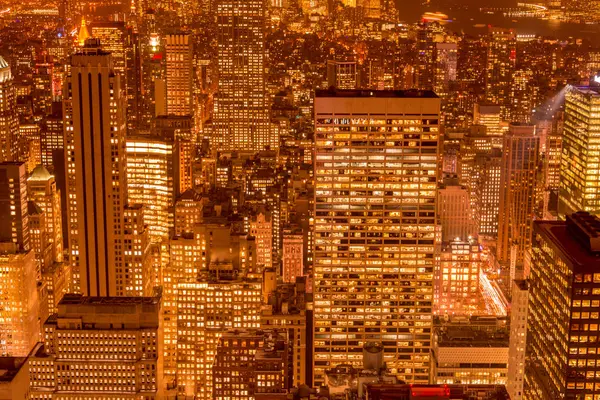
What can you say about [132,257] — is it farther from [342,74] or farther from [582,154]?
[342,74]

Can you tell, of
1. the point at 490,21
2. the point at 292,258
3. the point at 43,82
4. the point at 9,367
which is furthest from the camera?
the point at 43,82

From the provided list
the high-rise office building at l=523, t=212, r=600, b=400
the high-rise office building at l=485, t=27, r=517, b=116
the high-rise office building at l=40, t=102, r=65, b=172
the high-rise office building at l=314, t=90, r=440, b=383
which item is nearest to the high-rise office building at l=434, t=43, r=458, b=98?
the high-rise office building at l=485, t=27, r=517, b=116

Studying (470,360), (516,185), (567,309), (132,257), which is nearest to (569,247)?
(567,309)

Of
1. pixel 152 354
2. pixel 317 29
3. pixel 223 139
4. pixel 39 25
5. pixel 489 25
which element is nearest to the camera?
pixel 152 354

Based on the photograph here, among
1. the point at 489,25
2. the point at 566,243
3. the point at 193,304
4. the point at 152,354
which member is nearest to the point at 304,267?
the point at 193,304

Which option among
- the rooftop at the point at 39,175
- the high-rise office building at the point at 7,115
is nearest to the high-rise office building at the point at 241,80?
the high-rise office building at the point at 7,115

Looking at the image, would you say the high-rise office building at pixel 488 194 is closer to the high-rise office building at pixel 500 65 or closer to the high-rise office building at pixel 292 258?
the high-rise office building at pixel 500 65

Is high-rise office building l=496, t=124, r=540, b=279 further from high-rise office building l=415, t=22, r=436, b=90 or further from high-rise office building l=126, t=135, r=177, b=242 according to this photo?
high-rise office building l=126, t=135, r=177, b=242

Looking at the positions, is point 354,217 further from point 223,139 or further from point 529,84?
point 223,139

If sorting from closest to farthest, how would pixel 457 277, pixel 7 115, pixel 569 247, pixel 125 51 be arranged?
1. pixel 569 247
2. pixel 457 277
3. pixel 7 115
4. pixel 125 51
